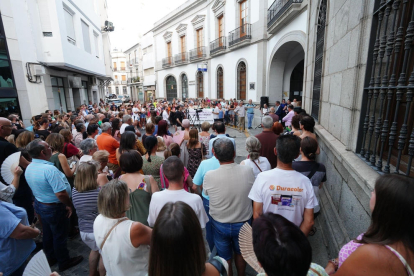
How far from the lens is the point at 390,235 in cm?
106

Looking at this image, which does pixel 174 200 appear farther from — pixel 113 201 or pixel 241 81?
pixel 241 81

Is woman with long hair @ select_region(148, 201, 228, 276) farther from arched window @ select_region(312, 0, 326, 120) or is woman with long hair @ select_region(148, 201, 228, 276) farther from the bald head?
arched window @ select_region(312, 0, 326, 120)

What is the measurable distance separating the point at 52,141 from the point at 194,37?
20.4m

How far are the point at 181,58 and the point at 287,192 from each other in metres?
23.7

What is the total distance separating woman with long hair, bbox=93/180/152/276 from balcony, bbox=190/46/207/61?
1986cm

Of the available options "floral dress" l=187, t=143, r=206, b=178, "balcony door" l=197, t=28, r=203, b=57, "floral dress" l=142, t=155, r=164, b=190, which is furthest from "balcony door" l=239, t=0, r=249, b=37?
"floral dress" l=142, t=155, r=164, b=190

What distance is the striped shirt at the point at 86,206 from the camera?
7.86ft

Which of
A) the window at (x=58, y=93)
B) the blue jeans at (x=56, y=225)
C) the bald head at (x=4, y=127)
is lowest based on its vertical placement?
the blue jeans at (x=56, y=225)

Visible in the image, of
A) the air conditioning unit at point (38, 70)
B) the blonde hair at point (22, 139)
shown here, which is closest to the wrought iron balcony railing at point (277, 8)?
the blonde hair at point (22, 139)

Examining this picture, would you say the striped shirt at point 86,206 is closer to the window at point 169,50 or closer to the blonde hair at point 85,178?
the blonde hair at point 85,178

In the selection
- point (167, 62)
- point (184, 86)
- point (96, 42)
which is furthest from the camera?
Answer: point (167, 62)

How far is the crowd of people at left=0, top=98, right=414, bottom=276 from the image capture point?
1025 millimetres

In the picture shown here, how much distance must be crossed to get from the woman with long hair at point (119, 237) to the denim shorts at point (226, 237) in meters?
0.89

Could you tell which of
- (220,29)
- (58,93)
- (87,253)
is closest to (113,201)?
(87,253)
